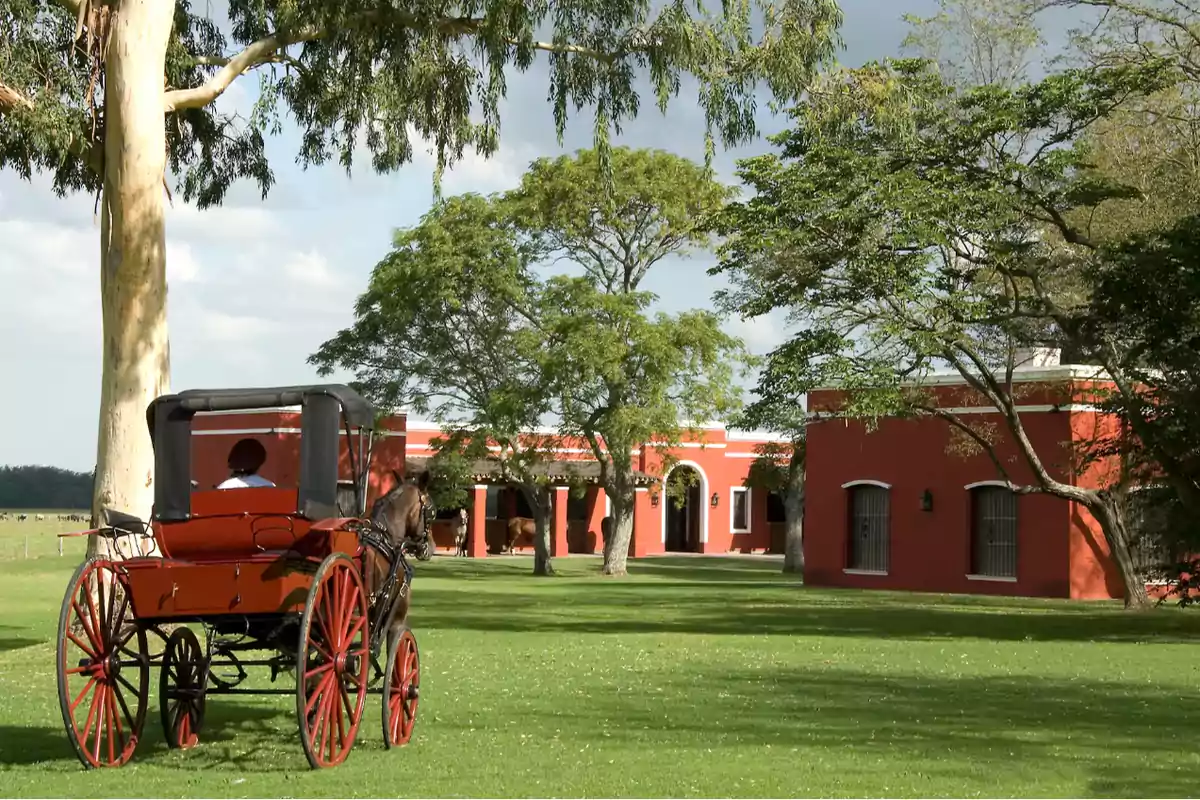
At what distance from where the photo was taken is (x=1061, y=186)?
77.7 feet

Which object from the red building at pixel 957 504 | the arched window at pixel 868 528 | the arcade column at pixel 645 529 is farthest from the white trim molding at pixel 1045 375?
the arcade column at pixel 645 529

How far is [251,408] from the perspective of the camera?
9188 mm

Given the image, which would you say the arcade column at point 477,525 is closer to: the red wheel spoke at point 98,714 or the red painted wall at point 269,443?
the red painted wall at point 269,443

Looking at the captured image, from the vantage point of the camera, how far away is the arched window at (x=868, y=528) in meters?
36.2

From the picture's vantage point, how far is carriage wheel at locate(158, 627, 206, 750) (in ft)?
30.1

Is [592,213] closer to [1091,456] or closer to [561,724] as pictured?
[1091,456]

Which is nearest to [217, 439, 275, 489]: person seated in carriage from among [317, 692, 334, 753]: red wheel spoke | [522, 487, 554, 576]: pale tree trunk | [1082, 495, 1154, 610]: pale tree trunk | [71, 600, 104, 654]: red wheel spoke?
[71, 600, 104, 654]: red wheel spoke

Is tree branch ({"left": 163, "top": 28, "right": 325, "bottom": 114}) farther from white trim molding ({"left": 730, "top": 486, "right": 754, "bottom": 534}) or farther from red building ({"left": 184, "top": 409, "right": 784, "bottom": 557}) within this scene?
white trim molding ({"left": 730, "top": 486, "right": 754, "bottom": 534})

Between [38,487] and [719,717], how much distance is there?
8222cm

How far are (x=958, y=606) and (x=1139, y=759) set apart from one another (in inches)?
774

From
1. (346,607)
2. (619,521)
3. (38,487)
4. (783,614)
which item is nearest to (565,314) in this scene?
(619,521)

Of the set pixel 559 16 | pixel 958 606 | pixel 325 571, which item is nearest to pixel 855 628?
pixel 958 606

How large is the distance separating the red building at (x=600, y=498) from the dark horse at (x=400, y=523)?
118 ft

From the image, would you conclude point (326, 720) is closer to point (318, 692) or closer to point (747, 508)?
point (318, 692)
